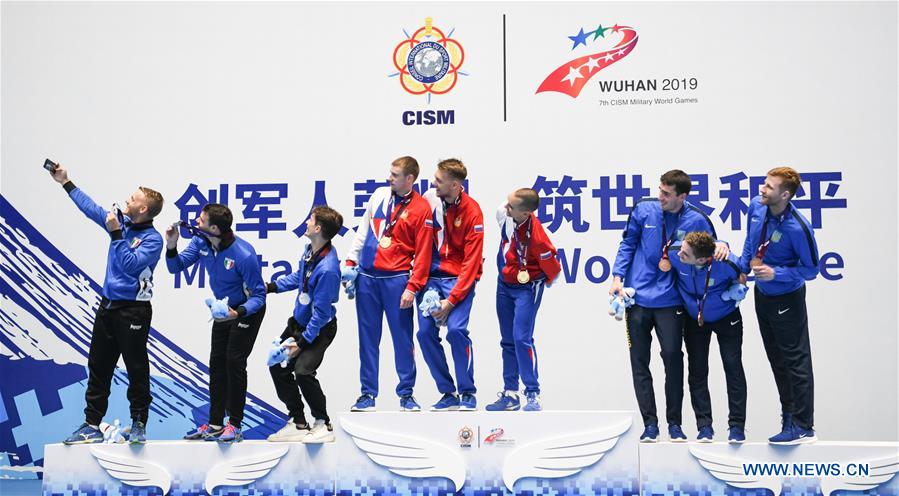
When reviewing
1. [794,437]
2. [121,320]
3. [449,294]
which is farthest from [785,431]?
[121,320]

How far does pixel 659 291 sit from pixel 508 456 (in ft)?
3.62

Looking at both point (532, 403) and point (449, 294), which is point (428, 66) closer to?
point (449, 294)

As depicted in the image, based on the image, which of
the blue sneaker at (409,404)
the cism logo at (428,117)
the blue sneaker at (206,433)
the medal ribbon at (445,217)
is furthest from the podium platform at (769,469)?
the cism logo at (428,117)

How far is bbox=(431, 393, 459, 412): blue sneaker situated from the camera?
188 inches

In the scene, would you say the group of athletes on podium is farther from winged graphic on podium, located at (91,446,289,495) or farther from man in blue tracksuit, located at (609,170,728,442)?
winged graphic on podium, located at (91,446,289,495)

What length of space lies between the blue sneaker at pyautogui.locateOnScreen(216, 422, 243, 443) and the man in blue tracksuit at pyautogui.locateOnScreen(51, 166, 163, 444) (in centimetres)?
41

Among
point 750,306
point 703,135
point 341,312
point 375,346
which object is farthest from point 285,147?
point 750,306

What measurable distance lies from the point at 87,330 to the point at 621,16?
178 inches

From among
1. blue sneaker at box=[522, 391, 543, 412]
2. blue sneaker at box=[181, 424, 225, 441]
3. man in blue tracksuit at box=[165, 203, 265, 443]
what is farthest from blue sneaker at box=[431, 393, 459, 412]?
blue sneaker at box=[181, 424, 225, 441]

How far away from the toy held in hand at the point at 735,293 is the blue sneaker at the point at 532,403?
1047 millimetres

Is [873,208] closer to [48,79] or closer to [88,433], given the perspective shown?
[88,433]

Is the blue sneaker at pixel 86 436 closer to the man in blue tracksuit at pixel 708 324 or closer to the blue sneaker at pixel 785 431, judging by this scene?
the man in blue tracksuit at pixel 708 324

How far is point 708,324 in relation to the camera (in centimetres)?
468

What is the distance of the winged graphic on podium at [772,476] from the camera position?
4.41m
